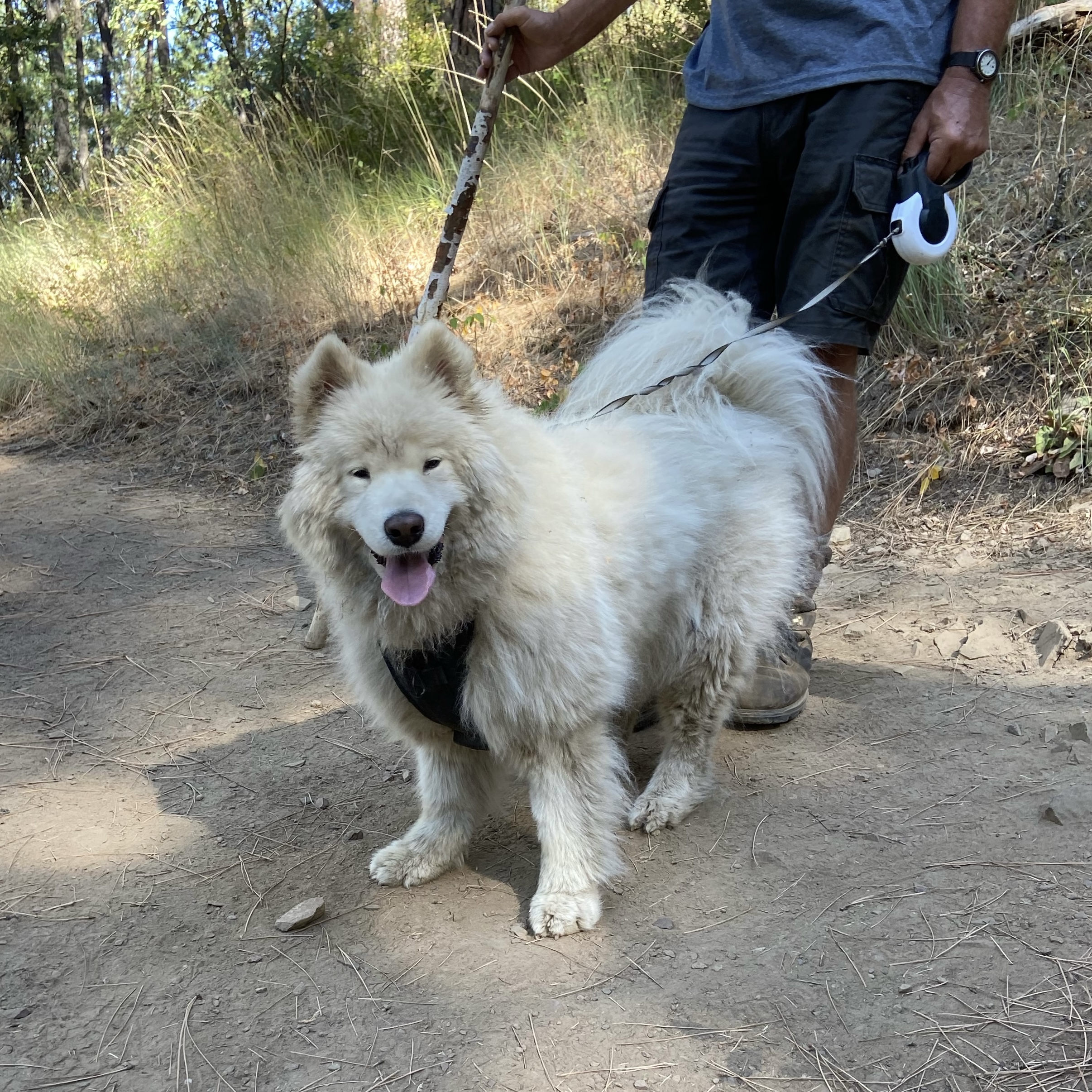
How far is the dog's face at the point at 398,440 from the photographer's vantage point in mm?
2162

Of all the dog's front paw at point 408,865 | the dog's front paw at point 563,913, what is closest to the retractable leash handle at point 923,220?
the dog's front paw at point 563,913

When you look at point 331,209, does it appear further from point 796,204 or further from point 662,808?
point 662,808

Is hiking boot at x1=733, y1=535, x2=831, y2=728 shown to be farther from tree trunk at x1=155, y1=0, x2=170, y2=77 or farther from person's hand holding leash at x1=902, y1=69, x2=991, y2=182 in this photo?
tree trunk at x1=155, y1=0, x2=170, y2=77

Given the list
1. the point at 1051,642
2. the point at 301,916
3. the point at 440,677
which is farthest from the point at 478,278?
the point at 301,916

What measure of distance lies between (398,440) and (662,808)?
1.38 m

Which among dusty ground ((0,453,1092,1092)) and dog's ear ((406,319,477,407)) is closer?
dusty ground ((0,453,1092,1092))

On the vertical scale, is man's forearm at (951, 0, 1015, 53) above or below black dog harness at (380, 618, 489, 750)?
above

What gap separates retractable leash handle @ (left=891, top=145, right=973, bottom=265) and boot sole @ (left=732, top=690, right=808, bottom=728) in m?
1.49

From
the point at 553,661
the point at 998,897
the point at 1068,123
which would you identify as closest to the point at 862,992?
the point at 998,897

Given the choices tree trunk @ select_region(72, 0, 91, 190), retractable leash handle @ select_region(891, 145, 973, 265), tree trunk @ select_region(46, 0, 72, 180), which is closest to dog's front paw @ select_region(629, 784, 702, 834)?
retractable leash handle @ select_region(891, 145, 973, 265)

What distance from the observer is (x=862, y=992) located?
2.03 metres

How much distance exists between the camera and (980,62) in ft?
8.83

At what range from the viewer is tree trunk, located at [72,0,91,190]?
16078 mm

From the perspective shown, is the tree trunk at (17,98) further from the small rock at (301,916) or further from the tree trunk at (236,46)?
the small rock at (301,916)
